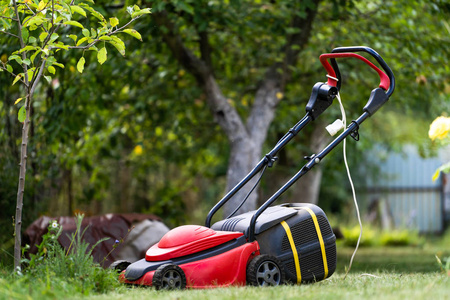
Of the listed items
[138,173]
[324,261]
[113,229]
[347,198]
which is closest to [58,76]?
[113,229]

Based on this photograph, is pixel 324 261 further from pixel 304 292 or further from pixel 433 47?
pixel 433 47

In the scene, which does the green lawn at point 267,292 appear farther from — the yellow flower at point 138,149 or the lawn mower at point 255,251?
the yellow flower at point 138,149

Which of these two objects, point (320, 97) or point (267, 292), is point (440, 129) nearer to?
point (320, 97)

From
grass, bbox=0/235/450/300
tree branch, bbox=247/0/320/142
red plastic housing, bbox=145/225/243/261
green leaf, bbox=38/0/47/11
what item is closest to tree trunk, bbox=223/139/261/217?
tree branch, bbox=247/0/320/142

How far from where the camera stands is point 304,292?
3.00m

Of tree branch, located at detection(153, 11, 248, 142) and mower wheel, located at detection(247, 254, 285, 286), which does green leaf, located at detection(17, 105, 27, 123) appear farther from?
tree branch, located at detection(153, 11, 248, 142)

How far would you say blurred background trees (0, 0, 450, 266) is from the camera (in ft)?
19.2

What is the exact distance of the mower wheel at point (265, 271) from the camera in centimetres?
333

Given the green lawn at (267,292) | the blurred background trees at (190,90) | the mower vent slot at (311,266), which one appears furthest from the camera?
the blurred background trees at (190,90)

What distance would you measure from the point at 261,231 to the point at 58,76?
3.27 m

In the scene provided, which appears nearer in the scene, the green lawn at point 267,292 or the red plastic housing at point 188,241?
the green lawn at point 267,292

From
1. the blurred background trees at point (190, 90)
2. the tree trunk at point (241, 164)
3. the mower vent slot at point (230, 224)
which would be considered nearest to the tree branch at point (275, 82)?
the blurred background trees at point (190, 90)

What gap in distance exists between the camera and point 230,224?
371cm

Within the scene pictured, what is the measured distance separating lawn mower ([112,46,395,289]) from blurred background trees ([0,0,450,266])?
2114 millimetres
